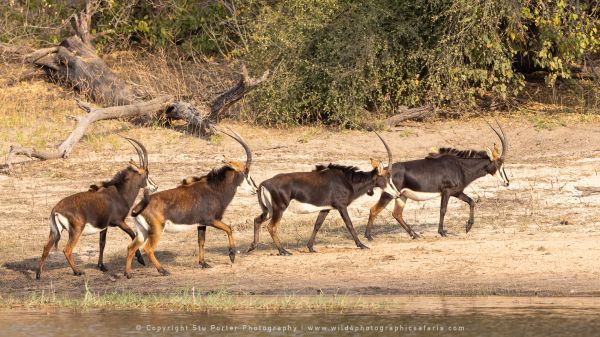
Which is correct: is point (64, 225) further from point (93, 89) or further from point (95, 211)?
point (93, 89)

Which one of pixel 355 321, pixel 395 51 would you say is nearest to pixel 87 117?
pixel 395 51

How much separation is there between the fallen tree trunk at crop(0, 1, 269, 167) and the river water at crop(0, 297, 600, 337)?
735 centimetres

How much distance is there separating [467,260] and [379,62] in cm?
878

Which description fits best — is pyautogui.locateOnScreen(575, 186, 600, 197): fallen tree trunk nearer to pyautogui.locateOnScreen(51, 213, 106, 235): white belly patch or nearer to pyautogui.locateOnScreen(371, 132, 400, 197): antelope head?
pyautogui.locateOnScreen(371, 132, 400, 197): antelope head

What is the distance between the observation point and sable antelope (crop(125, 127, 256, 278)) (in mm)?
12438

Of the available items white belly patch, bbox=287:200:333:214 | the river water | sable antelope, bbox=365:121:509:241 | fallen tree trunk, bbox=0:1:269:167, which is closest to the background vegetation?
fallen tree trunk, bbox=0:1:269:167

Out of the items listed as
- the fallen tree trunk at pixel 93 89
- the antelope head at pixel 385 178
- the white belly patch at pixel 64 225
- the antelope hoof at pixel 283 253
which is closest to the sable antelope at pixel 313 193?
the antelope hoof at pixel 283 253

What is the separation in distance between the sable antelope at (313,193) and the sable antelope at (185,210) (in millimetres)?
485

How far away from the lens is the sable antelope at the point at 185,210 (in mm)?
12438

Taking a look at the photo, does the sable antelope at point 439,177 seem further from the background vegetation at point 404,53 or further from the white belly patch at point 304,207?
the background vegetation at point 404,53

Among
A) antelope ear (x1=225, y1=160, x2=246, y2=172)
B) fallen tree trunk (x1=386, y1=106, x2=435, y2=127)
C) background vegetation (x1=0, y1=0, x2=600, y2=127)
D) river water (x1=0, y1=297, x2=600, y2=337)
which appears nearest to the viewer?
river water (x1=0, y1=297, x2=600, y2=337)

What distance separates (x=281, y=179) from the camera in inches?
526

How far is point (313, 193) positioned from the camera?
525 inches

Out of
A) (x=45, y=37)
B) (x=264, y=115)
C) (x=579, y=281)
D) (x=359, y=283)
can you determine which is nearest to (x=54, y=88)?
(x=45, y=37)
